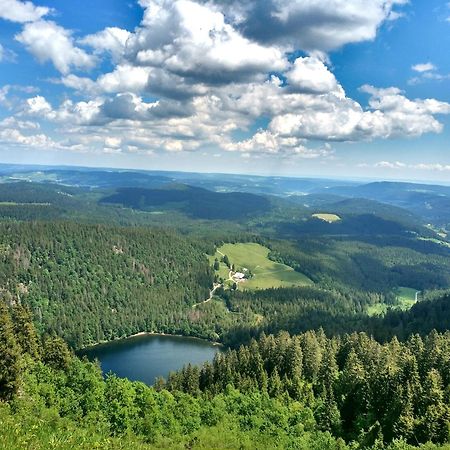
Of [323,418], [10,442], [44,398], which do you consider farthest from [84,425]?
[10,442]

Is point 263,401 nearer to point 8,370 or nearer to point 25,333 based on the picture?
point 8,370

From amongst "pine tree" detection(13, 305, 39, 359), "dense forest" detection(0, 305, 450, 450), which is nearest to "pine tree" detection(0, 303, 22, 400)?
"dense forest" detection(0, 305, 450, 450)

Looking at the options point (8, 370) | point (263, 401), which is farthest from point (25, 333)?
point (263, 401)

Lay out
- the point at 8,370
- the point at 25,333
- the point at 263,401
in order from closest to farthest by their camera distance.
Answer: the point at 8,370
the point at 25,333
the point at 263,401

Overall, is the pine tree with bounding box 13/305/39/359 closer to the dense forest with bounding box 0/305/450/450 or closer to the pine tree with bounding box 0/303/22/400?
the dense forest with bounding box 0/305/450/450

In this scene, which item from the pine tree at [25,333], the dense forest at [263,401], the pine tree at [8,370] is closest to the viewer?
the pine tree at [8,370]

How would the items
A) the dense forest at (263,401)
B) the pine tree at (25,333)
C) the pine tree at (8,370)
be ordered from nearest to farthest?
1. the pine tree at (8,370)
2. the dense forest at (263,401)
3. the pine tree at (25,333)

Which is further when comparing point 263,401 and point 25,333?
point 263,401

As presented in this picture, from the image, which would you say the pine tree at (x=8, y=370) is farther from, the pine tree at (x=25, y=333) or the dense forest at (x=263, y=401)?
the pine tree at (x=25, y=333)

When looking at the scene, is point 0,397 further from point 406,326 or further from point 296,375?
point 406,326

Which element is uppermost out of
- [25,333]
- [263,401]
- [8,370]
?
[8,370]

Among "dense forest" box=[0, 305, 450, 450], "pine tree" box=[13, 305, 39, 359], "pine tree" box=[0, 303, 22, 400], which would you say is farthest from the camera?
Result: "pine tree" box=[13, 305, 39, 359]

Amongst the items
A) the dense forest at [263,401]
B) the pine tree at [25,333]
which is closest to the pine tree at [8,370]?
the dense forest at [263,401]
